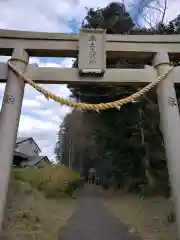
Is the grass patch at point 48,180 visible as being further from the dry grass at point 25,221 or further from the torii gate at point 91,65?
the torii gate at point 91,65

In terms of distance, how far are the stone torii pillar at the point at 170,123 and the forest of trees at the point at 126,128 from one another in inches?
211

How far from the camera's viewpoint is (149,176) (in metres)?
11.6

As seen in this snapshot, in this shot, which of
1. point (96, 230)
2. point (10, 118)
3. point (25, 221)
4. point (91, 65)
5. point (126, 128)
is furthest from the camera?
point (126, 128)

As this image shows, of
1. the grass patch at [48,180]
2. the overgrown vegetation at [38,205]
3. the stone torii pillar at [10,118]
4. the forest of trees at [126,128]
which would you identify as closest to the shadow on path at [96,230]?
the overgrown vegetation at [38,205]

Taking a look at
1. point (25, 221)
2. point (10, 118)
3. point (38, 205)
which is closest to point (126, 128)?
point (38, 205)

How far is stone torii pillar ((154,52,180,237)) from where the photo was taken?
3830 millimetres

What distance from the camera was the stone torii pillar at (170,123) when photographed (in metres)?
3.83

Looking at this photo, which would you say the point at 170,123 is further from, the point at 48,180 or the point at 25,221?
the point at 48,180

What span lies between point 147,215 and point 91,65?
22.2ft

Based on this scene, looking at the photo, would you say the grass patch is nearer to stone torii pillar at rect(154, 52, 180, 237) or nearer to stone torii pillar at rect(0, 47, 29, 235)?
stone torii pillar at rect(0, 47, 29, 235)

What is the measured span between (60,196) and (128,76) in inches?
437

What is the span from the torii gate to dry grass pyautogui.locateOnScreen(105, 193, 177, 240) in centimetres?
351

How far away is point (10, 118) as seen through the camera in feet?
13.1

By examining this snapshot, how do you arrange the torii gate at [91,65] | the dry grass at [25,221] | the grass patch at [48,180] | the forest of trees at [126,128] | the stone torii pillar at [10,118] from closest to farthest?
1. the stone torii pillar at [10,118]
2. the torii gate at [91,65]
3. the dry grass at [25,221]
4. the forest of trees at [126,128]
5. the grass patch at [48,180]
